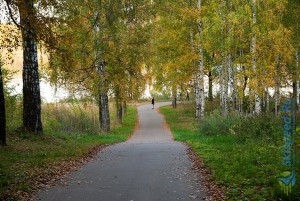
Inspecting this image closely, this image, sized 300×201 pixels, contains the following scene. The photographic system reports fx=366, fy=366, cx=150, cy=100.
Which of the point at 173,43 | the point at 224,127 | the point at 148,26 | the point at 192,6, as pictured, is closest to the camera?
the point at 224,127

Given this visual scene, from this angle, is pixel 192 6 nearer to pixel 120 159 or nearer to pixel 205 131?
pixel 205 131

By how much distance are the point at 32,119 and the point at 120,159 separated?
4693 mm

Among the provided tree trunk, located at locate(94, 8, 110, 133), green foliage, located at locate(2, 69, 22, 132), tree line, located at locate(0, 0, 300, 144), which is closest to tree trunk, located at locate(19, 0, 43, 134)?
tree line, located at locate(0, 0, 300, 144)

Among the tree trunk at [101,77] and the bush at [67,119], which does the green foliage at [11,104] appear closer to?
the bush at [67,119]

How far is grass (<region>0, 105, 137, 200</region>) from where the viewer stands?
805 centimetres

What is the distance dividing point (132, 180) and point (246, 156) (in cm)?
356

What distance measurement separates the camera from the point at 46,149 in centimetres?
1297

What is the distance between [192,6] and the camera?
2566 cm

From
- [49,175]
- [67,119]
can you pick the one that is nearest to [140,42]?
[67,119]

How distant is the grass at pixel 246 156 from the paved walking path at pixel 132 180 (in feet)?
2.38

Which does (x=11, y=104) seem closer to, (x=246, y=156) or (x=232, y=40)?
(x=246, y=156)

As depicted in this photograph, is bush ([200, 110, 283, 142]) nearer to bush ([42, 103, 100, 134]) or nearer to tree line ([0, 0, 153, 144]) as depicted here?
tree line ([0, 0, 153, 144])

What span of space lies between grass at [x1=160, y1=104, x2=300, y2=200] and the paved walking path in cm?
73

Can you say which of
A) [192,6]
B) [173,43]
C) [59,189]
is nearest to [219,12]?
[192,6]
